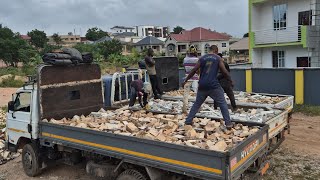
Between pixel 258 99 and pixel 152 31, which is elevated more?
pixel 152 31

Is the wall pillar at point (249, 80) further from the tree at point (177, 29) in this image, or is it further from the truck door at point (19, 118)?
the tree at point (177, 29)

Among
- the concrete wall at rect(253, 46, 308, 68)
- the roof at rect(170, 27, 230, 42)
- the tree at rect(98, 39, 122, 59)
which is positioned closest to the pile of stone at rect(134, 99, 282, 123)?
the concrete wall at rect(253, 46, 308, 68)

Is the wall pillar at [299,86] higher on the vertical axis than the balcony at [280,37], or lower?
lower

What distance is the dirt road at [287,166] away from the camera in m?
→ 6.57

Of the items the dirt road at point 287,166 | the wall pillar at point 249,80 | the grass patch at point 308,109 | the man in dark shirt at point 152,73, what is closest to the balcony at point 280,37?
the wall pillar at point 249,80

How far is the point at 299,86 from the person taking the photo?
1291 centimetres

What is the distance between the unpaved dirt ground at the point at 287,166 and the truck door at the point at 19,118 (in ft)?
3.01

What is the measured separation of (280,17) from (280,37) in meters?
1.28

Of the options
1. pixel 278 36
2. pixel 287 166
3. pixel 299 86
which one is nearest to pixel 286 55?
pixel 278 36

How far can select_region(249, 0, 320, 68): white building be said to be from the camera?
58.7 ft

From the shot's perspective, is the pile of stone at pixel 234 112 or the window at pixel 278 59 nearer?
the pile of stone at pixel 234 112

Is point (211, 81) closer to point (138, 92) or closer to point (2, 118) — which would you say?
point (138, 92)

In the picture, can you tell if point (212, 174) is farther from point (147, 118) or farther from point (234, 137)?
point (147, 118)

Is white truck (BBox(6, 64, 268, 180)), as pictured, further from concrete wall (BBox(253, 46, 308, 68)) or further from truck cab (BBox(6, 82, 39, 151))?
concrete wall (BBox(253, 46, 308, 68))
